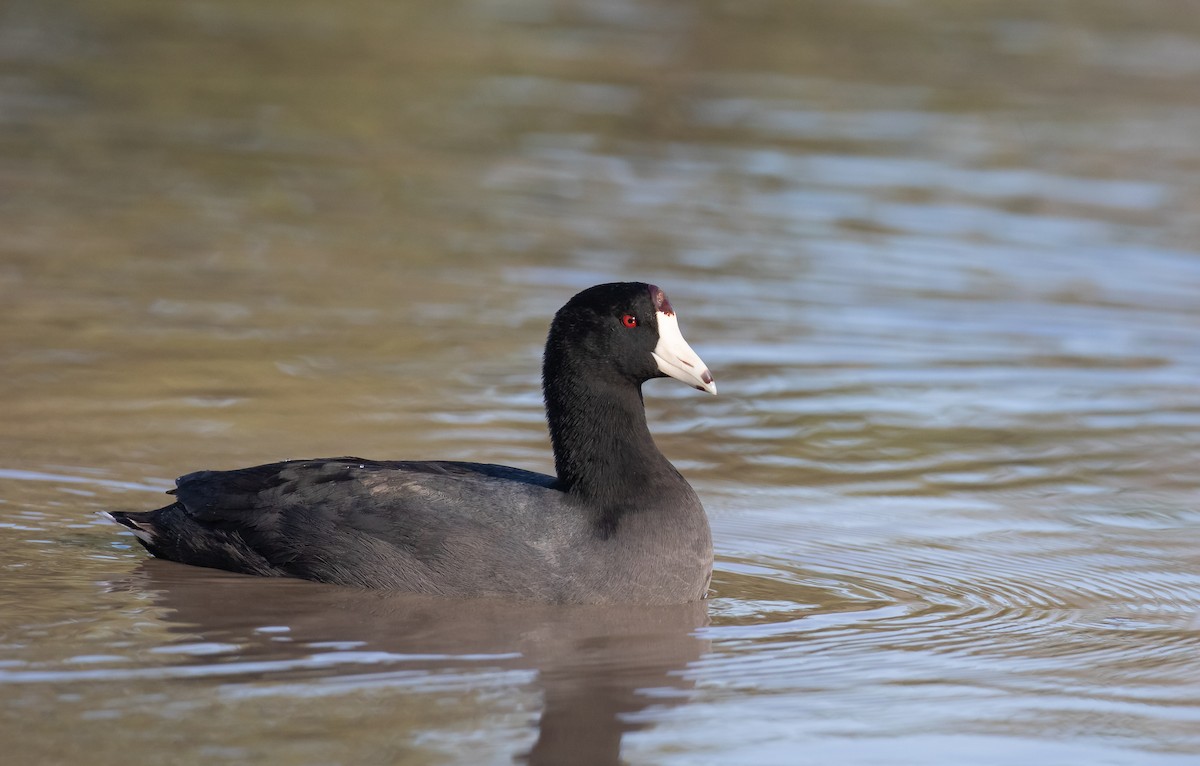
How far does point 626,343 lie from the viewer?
265 inches

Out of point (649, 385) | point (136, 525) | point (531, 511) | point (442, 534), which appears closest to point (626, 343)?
point (531, 511)

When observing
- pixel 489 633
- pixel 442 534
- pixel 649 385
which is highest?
pixel 649 385

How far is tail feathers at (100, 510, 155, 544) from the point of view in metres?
6.90

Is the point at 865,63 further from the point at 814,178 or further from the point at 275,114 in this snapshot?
the point at 275,114

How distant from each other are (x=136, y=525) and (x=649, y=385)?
360cm

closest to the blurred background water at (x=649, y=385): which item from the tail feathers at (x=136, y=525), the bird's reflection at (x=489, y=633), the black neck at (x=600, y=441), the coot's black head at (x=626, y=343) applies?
the bird's reflection at (x=489, y=633)

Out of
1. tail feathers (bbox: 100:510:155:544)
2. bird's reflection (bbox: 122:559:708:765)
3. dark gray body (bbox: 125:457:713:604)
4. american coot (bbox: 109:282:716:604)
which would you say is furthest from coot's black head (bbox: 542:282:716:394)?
tail feathers (bbox: 100:510:155:544)

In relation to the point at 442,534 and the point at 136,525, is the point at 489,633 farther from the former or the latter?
the point at 136,525

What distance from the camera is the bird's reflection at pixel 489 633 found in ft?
18.8

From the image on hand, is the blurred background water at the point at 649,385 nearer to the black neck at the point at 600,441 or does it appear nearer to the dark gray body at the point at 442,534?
the dark gray body at the point at 442,534

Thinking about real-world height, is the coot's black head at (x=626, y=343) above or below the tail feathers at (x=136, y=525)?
above

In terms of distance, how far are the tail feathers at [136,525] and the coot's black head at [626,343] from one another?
1564 millimetres

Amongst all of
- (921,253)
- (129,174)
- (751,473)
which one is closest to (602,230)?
(921,253)

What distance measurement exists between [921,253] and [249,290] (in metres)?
4.58
